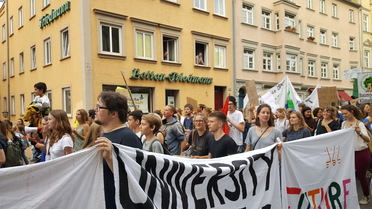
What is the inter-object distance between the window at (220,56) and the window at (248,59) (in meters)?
1.89

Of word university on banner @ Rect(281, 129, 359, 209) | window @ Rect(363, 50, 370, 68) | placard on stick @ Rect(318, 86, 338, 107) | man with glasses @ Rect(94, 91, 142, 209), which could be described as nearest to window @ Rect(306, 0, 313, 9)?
window @ Rect(363, 50, 370, 68)

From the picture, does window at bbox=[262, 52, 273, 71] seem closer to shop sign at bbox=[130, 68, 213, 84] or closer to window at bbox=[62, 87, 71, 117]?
shop sign at bbox=[130, 68, 213, 84]

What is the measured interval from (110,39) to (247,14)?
11.2m

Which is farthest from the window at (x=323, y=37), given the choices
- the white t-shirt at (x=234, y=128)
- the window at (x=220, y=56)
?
the white t-shirt at (x=234, y=128)

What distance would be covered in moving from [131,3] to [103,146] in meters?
14.9

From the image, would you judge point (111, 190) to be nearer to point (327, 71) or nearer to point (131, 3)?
point (131, 3)

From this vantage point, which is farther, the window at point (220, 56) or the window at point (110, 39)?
the window at point (220, 56)

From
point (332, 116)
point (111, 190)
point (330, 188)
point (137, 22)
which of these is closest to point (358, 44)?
point (137, 22)

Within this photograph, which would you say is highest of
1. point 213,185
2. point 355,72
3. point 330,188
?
point 355,72

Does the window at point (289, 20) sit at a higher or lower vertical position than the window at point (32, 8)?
higher

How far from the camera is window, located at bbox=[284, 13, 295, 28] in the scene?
2632cm

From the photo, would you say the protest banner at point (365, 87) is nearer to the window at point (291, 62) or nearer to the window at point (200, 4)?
the window at point (200, 4)

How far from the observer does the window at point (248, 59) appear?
23.1 m

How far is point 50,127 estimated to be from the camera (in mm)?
4602
